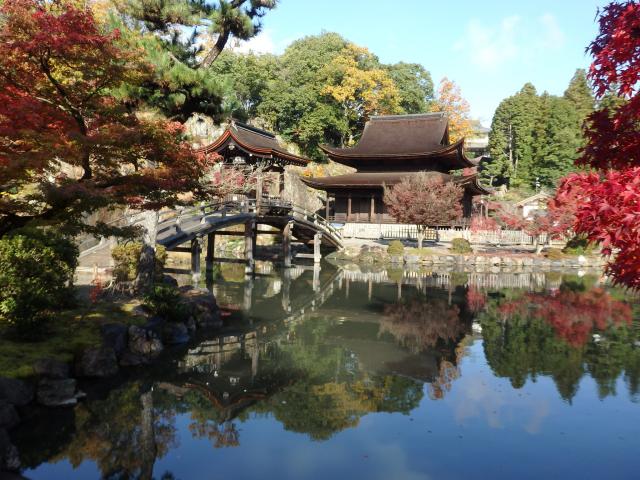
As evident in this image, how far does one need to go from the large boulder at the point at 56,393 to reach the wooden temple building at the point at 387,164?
97.3 feet

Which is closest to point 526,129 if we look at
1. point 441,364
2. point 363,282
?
point 363,282

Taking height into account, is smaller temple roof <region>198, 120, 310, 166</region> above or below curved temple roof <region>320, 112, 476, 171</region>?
below

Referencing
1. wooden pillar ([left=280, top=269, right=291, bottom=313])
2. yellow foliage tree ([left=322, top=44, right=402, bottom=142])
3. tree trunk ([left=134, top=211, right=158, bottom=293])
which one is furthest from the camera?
yellow foliage tree ([left=322, top=44, right=402, bottom=142])

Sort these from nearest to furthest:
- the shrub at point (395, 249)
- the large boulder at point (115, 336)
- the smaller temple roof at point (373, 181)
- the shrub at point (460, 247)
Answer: the large boulder at point (115, 336) → the shrub at point (395, 249) → the shrub at point (460, 247) → the smaller temple roof at point (373, 181)

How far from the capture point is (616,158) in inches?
211

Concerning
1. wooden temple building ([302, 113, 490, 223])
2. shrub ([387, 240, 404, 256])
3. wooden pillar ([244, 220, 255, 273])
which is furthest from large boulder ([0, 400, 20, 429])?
wooden temple building ([302, 113, 490, 223])

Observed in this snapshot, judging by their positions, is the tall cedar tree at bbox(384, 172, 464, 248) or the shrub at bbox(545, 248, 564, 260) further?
the shrub at bbox(545, 248, 564, 260)

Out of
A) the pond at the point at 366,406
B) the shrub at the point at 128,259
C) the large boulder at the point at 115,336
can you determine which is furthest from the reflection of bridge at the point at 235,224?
the large boulder at the point at 115,336

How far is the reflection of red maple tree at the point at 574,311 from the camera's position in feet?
47.5

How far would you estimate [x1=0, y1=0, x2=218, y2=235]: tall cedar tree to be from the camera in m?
8.08

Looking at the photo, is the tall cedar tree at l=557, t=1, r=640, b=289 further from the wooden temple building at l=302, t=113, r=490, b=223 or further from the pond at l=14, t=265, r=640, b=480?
the wooden temple building at l=302, t=113, r=490, b=223

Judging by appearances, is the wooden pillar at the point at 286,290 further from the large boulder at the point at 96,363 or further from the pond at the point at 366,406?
the large boulder at the point at 96,363

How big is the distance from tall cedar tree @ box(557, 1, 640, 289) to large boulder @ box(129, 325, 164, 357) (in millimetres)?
8454

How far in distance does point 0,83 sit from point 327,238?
77.4ft
